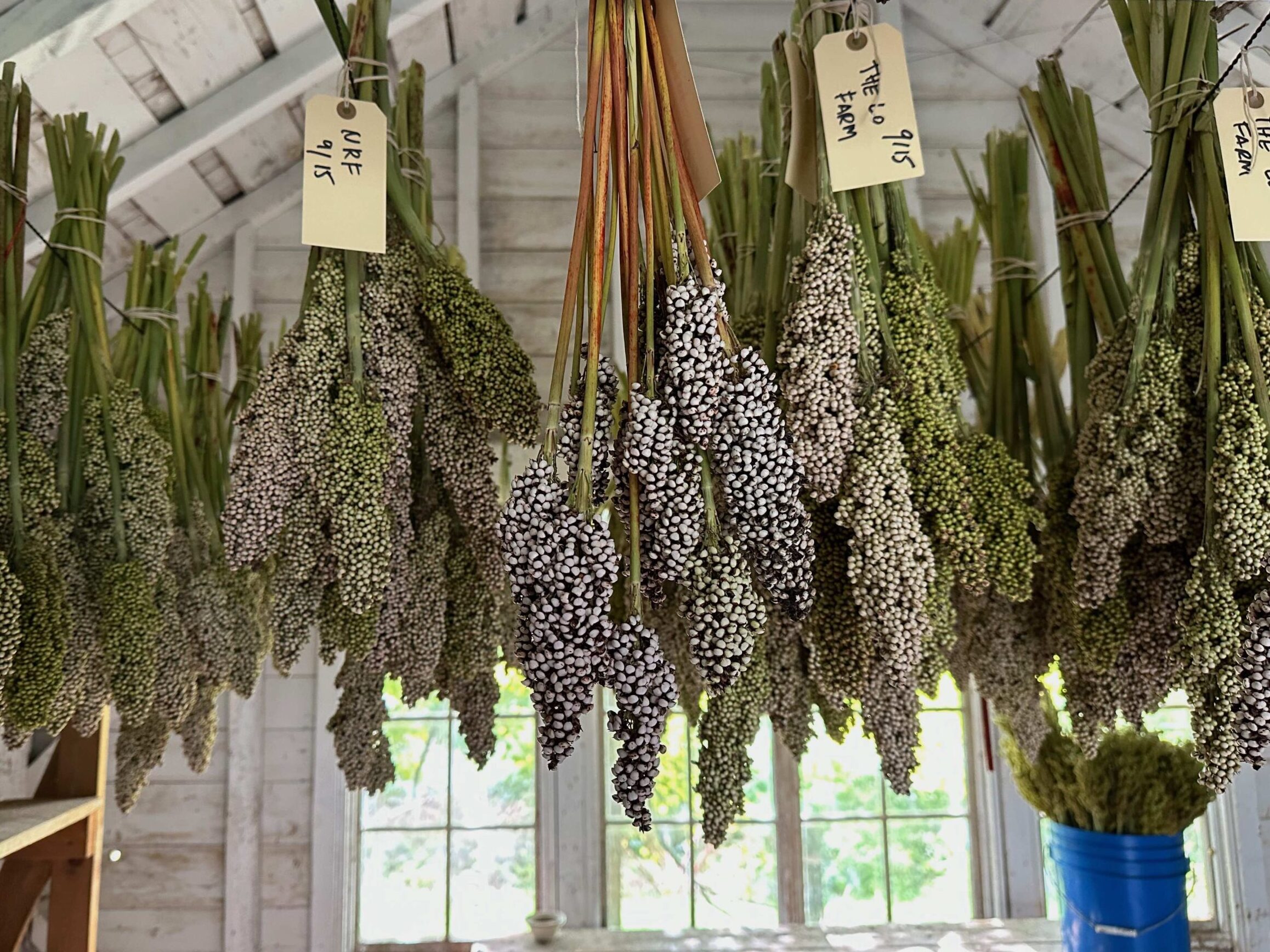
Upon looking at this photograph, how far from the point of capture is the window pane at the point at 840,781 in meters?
2.90

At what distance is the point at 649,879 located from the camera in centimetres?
288

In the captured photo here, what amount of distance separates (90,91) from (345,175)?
132 centimetres

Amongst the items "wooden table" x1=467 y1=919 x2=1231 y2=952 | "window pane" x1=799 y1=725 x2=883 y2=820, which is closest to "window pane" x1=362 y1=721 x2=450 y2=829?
"wooden table" x1=467 y1=919 x2=1231 y2=952

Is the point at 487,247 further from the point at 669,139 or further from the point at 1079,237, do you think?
the point at 669,139

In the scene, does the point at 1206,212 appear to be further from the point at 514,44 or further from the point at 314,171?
the point at 514,44

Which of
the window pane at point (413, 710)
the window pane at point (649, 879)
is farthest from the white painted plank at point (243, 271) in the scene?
the window pane at point (649, 879)

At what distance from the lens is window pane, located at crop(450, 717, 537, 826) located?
289 cm

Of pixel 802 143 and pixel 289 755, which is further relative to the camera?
pixel 289 755

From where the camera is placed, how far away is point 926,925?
2.69 metres

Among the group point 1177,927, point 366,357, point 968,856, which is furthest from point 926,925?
point 366,357

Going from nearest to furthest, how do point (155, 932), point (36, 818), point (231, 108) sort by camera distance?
1. point (36, 818)
2. point (231, 108)
3. point (155, 932)

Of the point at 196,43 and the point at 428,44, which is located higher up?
the point at 428,44

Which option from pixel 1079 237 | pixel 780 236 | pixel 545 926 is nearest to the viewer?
pixel 780 236

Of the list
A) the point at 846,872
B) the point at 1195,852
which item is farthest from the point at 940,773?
the point at 1195,852
